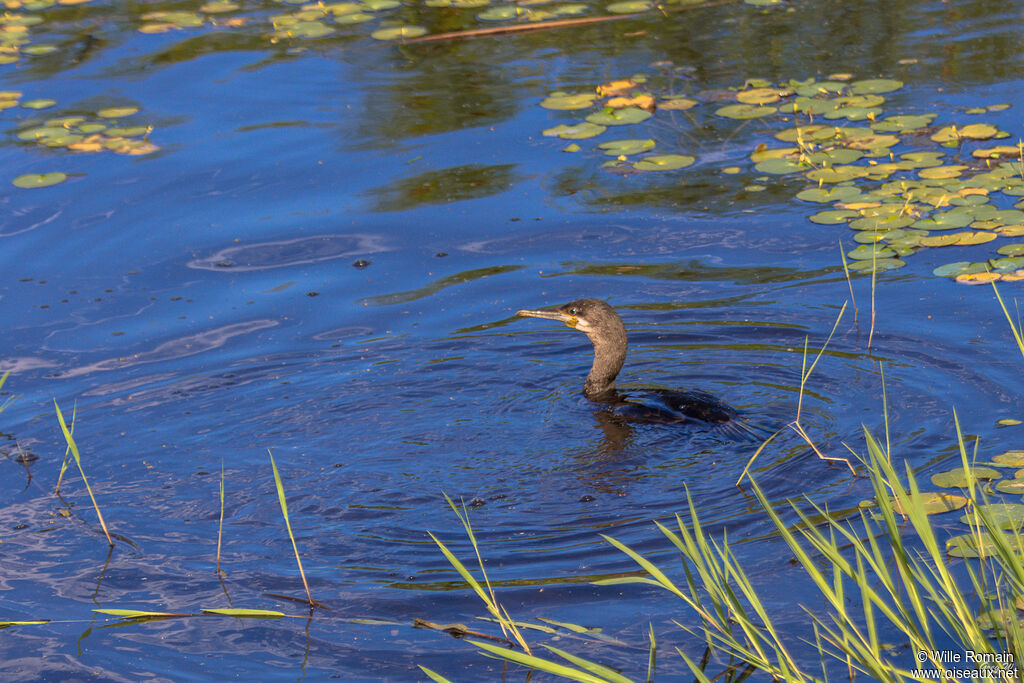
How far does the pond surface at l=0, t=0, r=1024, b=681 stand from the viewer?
172 inches

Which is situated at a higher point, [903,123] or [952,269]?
[903,123]

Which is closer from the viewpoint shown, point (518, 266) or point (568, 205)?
point (518, 266)

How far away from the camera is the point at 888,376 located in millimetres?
5727

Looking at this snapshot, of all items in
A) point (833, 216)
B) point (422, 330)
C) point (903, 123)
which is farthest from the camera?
point (903, 123)

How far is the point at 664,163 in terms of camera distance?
8320mm

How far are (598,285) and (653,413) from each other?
1.44 metres

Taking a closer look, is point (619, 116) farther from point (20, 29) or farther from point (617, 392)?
point (20, 29)

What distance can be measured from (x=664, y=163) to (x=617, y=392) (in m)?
2.63

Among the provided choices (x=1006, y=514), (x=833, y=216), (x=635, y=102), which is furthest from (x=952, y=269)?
(x=635, y=102)

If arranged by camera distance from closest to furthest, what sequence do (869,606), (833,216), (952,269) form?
(869,606)
(952,269)
(833,216)

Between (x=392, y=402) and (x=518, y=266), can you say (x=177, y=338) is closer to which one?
(x=392, y=402)

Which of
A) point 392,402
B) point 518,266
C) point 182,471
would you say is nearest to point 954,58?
point 518,266

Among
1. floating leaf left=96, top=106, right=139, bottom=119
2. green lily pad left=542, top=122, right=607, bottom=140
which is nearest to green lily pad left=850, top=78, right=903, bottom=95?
green lily pad left=542, top=122, right=607, bottom=140

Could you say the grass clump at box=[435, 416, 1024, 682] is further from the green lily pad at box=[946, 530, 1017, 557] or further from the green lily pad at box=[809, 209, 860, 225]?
the green lily pad at box=[809, 209, 860, 225]
